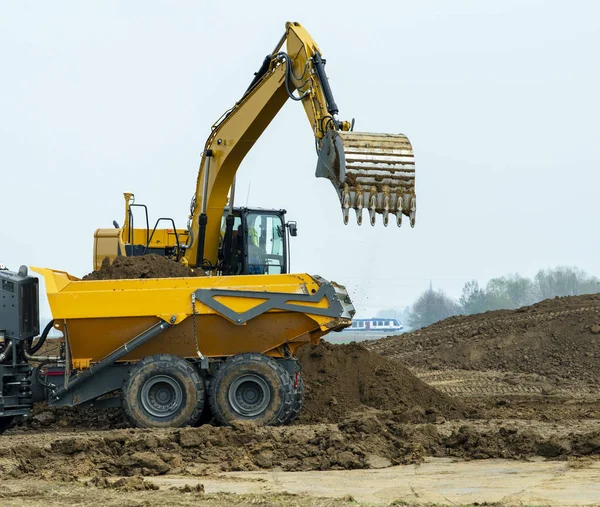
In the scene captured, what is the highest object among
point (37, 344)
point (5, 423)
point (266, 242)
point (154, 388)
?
point (266, 242)

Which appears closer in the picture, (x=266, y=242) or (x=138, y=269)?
(x=138, y=269)

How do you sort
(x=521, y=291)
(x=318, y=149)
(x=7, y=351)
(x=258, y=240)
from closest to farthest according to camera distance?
Answer: (x=7, y=351) < (x=318, y=149) < (x=258, y=240) < (x=521, y=291)

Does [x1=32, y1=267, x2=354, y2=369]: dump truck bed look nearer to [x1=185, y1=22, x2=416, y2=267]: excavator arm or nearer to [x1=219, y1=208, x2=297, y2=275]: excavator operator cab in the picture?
[x1=185, y1=22, x2=416, y2=267]: excavator arm

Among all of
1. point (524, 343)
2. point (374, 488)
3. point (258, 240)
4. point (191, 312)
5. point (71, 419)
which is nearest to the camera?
point (374, 488)

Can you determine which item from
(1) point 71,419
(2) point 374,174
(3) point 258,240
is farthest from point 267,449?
(3) point 258,240

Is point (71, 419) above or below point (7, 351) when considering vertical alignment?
below

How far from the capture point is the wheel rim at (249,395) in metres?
11.4

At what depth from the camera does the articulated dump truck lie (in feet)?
37.3

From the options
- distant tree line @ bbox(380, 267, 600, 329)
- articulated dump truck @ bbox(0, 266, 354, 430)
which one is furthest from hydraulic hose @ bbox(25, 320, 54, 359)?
distant tree line @ bbox(380, 267, 600, 329)

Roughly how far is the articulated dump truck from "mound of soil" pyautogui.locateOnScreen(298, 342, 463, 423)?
49.7 inches

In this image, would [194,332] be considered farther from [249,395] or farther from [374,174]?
[374,174]

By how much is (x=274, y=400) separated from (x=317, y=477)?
Answer: 271 cm

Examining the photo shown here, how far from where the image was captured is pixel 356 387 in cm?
1333

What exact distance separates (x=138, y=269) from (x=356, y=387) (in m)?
3.19
